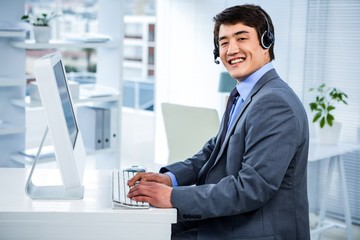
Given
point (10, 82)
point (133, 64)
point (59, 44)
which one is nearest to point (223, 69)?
point (59, 44)

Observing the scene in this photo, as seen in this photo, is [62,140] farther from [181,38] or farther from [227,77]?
[181,38]

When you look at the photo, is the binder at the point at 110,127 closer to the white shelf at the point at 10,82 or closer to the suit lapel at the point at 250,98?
the white shelf at the point at 10,82

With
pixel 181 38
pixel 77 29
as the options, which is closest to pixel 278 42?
pixel 181 38

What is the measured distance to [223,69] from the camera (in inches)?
179

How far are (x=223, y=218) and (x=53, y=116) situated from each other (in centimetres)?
60

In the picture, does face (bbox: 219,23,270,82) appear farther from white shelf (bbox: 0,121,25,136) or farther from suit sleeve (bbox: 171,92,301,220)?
white shelf (bbox: 0,121,25,136)

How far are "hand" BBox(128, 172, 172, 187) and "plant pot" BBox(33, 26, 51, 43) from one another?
6.00ft

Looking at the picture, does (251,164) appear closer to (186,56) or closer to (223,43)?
(223,43)

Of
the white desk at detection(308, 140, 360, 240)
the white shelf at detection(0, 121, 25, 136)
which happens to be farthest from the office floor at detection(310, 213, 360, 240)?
the white shelf at detection(0, 121, 25, 136)

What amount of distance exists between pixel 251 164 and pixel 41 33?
2167 mm

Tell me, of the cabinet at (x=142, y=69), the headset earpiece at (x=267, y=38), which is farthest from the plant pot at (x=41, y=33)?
the cabinet at (x=142, y=69)

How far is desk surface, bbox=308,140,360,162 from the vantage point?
338 cm

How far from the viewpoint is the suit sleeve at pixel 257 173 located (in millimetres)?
1699

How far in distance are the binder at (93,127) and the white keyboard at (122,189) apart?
1.86 metres
